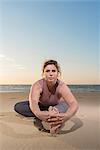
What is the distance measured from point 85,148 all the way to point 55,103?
71cm

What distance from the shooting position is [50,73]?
254 cm

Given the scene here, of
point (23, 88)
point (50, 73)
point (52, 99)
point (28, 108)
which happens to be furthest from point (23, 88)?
point (50, 73)

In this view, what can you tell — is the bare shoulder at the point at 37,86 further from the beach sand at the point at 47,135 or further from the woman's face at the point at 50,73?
the beach sand at the point at 47,135

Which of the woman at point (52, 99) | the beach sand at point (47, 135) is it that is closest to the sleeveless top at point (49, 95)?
the woman at point (52, 99)

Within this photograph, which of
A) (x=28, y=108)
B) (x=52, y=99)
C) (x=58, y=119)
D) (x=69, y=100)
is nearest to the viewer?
(x=58, y=119)

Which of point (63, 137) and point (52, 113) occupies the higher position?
point (52, 113)

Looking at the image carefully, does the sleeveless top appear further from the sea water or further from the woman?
the sea water

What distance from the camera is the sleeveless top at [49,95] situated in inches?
105

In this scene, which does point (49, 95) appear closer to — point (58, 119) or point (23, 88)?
point (58, 119)

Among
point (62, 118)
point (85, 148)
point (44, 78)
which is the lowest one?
point (85, 148)

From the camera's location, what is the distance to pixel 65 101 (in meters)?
2.70

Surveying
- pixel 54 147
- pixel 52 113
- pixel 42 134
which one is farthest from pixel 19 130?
pixel 54 147

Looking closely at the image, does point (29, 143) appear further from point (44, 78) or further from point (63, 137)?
point (44, 78)

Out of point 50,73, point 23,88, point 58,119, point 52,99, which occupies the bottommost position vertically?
point 23,88
